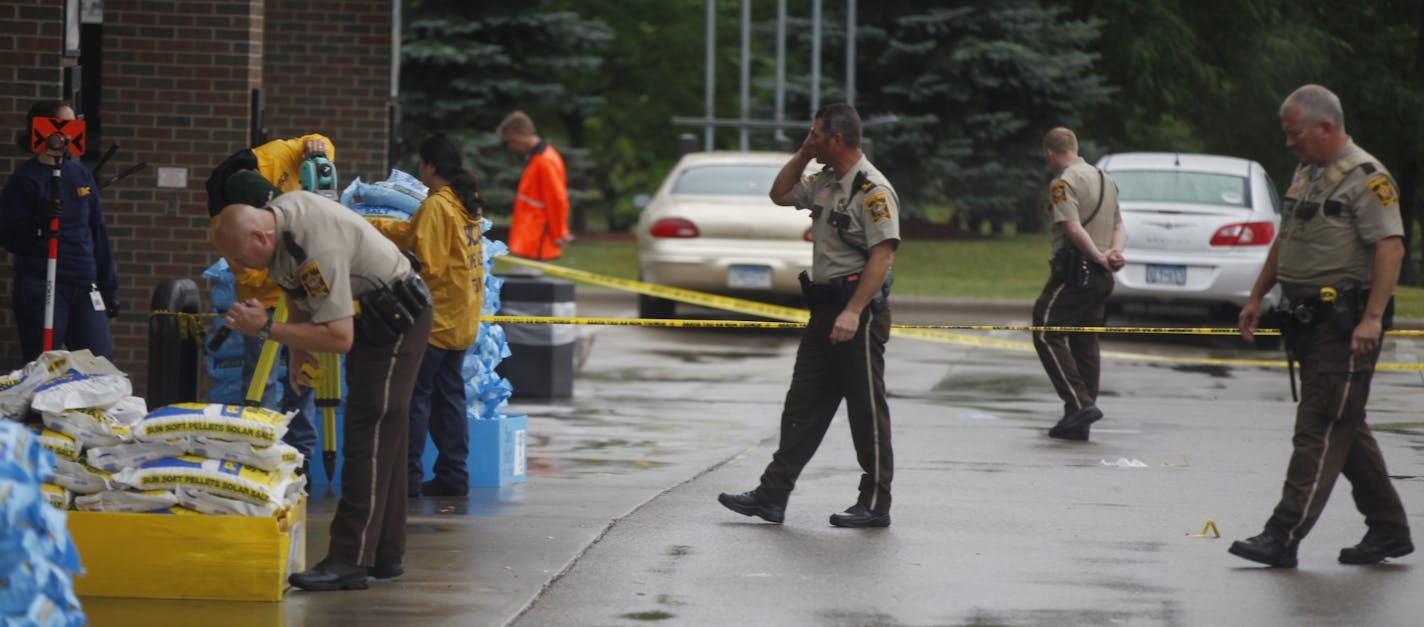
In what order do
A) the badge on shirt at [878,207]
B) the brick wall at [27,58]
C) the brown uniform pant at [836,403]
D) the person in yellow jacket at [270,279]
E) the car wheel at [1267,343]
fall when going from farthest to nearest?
the car wheel at [1267,343] < the brick wall at [27,58] < the person in yellow jacket at [270,279] < the brown uniform pant at [836,403] < the badge on shirt at [878,207]

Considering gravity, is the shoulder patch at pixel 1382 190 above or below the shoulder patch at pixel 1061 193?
below

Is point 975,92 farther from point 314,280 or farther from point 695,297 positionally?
point 314,280

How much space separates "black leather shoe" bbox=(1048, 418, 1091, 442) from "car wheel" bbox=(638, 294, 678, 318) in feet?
26.7

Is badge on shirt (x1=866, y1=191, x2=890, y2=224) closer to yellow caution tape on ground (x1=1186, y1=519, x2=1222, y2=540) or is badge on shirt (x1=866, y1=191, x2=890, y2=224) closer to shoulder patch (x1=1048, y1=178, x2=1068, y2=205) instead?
yellow caution tape on ground (x1=1186, y1=519, x2=1222, y2=540)

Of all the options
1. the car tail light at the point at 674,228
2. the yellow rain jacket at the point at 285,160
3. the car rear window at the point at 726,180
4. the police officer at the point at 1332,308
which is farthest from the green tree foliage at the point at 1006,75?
the police officer at the point at 1332,308

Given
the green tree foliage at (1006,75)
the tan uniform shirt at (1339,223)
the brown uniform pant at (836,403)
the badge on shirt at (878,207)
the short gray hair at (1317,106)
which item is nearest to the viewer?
the tan uniform shirt at (1339,223)

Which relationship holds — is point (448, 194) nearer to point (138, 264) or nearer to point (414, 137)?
point (138, 264)

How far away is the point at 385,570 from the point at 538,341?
619 cm

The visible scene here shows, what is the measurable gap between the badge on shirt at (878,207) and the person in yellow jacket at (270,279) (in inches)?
95.6

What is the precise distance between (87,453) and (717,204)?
12161 mm

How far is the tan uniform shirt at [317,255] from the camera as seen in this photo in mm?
6629

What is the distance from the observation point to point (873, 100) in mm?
36312

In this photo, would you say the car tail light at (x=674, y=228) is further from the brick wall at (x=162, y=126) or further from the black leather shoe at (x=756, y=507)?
the black leather shoe at (x=756, y=507)

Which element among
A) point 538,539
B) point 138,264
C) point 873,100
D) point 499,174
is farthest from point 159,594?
point 873,100
